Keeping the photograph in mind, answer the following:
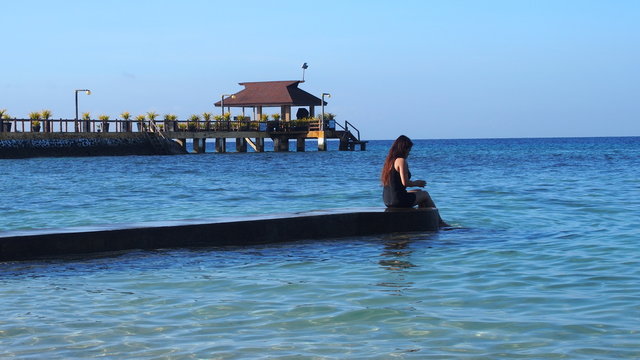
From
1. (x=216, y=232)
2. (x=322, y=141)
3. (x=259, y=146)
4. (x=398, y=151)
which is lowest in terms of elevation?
(x=216, y=232)

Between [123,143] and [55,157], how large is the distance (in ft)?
16.0

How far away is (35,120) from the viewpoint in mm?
51531

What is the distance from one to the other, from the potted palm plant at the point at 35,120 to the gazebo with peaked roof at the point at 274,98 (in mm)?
14521

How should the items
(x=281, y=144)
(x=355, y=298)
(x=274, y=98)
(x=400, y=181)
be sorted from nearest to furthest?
1. (x=355, y=298)
2. (x=400, y=181)
3. (x=274, y=98)
4. (x=281, y=144)

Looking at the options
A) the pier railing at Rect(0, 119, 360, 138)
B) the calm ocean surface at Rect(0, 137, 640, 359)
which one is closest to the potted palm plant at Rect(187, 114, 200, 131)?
the pier railing at Rect(0, 119, 360, 138)

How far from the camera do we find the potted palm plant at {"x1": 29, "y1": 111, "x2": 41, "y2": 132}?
169 feet

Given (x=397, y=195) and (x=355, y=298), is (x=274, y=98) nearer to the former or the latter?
(x=397, y=195)

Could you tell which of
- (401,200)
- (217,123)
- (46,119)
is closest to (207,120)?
(217,123)

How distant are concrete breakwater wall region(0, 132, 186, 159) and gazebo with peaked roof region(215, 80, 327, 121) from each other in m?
6.79

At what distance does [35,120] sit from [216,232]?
44.0 meters

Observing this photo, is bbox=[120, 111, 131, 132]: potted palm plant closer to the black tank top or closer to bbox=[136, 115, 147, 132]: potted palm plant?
bbox=[136, 115, 147, 132]: potted palm plant

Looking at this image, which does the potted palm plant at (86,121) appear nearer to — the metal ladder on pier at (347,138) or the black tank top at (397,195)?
the metal ladder on pier at (347,138)

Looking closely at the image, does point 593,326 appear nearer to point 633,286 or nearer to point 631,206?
→ point 633,286

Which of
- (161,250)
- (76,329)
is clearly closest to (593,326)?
(76,329)
